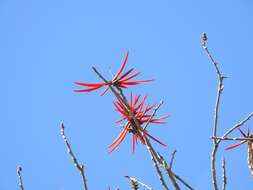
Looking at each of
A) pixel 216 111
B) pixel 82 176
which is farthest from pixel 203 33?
pixel 82 176

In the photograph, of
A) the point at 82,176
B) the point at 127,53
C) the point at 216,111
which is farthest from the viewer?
the point at 127,53

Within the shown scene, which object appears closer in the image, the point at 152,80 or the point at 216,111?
the point at 216,111

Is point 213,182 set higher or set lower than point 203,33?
lower

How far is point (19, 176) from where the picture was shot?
9.43 ft

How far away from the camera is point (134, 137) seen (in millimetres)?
3744

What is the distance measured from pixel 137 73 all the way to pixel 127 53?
30 cm

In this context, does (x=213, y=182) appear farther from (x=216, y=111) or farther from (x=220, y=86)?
(x=220, y=86)

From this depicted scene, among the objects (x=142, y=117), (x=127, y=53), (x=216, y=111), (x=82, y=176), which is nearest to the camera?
(x=82, y=176)

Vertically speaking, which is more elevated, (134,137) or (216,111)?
(134,137)

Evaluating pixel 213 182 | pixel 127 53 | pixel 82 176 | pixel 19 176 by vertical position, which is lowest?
pixel 213 182

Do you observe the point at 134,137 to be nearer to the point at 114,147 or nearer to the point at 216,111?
the point at 114,147

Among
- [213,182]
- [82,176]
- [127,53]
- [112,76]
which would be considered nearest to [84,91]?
[112,76]

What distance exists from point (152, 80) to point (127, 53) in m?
0.30

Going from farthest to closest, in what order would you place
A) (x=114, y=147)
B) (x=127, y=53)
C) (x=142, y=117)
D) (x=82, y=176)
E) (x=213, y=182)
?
(x=142, y=117), (x=114, y=147), (x=127, y=53), (x=213, y=182), (x=82, y=176)
